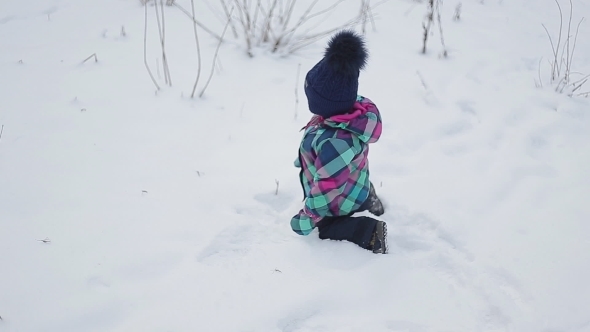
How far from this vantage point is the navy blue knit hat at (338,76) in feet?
4.67

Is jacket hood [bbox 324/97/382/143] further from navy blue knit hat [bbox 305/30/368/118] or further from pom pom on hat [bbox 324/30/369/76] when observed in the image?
pom pom on hat [bbox 324/30/369/76]

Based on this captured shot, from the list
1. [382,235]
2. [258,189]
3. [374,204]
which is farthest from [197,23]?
[382,235]

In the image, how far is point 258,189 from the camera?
6.86 ft

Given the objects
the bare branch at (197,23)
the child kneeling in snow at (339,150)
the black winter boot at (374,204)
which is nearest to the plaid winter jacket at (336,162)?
the child kneeling in snow at (339,150)

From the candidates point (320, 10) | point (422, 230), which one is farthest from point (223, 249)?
point (320, 10)

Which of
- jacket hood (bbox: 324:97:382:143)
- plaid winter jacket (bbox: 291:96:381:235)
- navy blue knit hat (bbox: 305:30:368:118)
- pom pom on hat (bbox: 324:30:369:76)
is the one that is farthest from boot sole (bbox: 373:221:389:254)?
pom pom on hat (bbox: 324:30:369:76)

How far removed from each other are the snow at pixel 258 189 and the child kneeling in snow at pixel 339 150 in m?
0.12

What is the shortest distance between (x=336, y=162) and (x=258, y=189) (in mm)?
625

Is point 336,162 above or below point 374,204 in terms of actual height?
above

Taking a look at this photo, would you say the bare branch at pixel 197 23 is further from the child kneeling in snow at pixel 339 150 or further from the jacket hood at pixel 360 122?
the jacket hood at pixel 360 122

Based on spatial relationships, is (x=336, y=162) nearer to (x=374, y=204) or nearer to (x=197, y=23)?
(x=374, y=204)

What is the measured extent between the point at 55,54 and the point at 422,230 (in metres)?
2.45

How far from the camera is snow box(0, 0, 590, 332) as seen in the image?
163 cm

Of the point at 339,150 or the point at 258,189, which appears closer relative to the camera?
the point at 339,150
